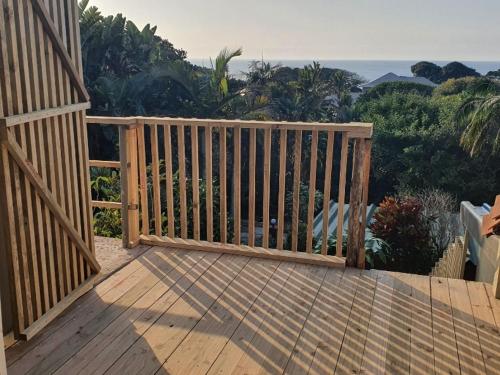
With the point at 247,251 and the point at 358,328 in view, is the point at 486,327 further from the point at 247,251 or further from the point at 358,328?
the point at 247,251

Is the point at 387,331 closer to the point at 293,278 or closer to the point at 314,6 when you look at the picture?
the point at 293,278

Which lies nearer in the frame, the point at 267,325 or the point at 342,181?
the point at 267,325

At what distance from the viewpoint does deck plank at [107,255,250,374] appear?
2318 millimetres

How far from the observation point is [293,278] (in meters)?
3.32

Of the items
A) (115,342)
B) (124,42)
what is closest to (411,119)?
(124,42)

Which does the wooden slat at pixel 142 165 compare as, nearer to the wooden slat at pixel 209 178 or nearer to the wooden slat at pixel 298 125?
the wooden slat at pixel 298 125

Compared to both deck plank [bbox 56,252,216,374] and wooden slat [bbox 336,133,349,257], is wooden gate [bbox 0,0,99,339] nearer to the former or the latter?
deck plank [bbox 56,252,216,374]

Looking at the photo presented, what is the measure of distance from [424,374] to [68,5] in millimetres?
2716

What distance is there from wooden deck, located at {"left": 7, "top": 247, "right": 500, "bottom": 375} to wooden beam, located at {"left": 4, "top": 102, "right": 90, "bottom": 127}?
1100 mm

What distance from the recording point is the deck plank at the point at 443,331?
7.64 ft

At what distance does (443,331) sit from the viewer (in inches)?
104

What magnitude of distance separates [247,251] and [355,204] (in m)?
0.88

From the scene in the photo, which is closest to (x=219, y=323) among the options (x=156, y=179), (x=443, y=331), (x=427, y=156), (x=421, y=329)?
(x=421, y=329)

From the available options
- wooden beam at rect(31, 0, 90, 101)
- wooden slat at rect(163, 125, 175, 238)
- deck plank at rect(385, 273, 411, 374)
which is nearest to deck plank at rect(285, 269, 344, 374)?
deck plank at rect(385, 273, 411, 374)
